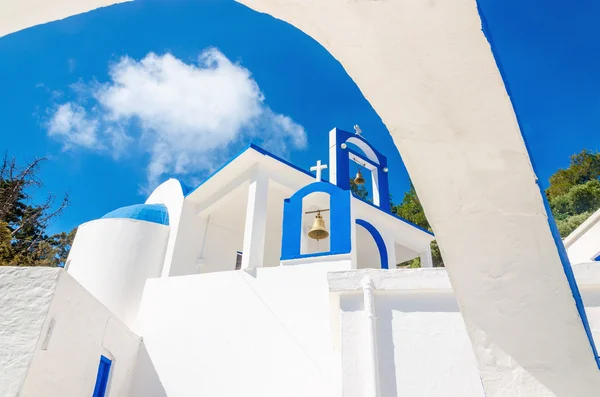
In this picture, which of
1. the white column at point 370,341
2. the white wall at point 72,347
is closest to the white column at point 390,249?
the white column at point 370,341

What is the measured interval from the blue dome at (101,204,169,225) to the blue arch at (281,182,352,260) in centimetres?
372

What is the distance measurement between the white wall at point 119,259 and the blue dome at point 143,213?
179 mm

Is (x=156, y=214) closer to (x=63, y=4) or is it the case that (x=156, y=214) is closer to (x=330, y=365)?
(x=330, y=365)

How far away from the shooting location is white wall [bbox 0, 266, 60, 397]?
4.70m

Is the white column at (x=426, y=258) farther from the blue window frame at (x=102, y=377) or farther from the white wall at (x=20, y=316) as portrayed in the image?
the white wall at (x=20, y=316)

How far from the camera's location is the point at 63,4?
1343 millimetres

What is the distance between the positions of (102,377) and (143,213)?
4514 millimetres

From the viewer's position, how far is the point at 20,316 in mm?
5047

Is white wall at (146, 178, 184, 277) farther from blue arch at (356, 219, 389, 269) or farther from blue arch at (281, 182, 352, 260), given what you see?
blue arch at (356, 219, 389, 269)

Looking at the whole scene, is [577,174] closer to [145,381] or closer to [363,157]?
[363,157]

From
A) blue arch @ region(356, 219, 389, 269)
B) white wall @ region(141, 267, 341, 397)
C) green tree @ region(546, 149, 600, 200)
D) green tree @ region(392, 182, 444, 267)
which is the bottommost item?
white wall @ region(141, 267, 341, 397)

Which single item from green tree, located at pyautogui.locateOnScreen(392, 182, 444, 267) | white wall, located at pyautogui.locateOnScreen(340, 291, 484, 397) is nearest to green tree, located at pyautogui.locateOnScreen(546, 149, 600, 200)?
green tree, located at pyautogui.locateOnScreen(392, 182, 444, 267)

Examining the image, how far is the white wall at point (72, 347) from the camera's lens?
5.00 metres

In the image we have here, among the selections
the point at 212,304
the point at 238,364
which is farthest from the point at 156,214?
the point at 238,364
